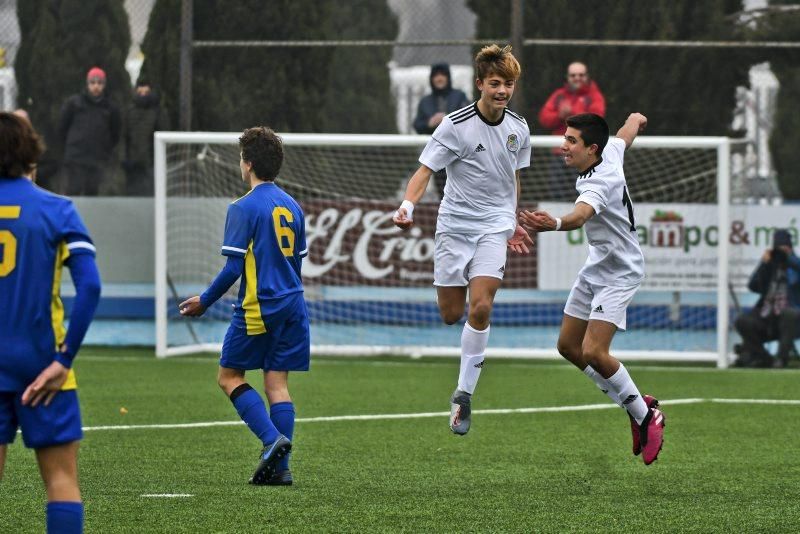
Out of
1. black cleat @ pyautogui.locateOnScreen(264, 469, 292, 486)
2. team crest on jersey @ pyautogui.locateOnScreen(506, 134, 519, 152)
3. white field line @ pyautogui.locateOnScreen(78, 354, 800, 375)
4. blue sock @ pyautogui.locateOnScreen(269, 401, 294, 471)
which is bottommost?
white field line @ pyautogui.locateOnScreen(78, 354, 800, 375)

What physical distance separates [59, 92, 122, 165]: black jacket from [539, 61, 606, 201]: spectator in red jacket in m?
4.65

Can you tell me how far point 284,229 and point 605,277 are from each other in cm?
195

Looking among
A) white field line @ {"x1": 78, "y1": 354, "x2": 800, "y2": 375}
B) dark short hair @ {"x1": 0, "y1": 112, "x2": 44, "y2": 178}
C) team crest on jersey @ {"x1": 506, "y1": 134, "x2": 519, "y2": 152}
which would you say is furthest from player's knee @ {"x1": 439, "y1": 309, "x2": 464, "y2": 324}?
white field line @ {"x1": 78, "y1": 354, "x2": 800, "y2": 375}

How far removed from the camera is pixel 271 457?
24.3 feet

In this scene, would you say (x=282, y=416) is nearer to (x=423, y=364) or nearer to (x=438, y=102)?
(x=423, y=364)

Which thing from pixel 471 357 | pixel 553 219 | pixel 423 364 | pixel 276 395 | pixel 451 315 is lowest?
pixel 423 364

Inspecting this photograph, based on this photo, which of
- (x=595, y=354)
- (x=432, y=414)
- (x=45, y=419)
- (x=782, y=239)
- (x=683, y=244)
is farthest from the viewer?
(x=683, y=244)

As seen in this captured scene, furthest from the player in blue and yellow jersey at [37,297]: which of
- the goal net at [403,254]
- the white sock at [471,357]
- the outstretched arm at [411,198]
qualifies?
the goal net at [403,254]

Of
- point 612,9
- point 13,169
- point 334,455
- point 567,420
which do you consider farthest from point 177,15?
point 13,169

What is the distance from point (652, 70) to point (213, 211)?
488 cm

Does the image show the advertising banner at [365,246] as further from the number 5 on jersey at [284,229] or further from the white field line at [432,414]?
the number 5 on jersey at [284,229]

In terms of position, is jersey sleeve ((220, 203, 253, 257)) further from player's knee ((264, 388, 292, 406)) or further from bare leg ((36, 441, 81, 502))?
bare leg ((36, 441, 81, 502))

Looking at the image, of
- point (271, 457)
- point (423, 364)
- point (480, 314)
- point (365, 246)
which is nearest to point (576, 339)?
point (480, 314)

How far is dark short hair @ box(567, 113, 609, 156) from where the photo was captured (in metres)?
8.34
